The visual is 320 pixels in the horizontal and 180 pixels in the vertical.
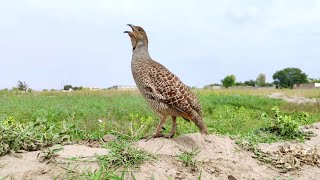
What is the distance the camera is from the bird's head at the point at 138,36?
5422mm

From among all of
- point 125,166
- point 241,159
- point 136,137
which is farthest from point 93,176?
point 241,159

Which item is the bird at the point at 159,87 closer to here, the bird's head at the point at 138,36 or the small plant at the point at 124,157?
the bird's head at the point at 138,36

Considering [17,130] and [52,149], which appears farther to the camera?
[17,130]

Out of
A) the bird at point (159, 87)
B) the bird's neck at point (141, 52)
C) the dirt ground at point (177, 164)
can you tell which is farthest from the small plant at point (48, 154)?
the bird's neck at point (141, 52)

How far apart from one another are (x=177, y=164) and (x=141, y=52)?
149 cm

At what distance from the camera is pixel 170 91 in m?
5.07

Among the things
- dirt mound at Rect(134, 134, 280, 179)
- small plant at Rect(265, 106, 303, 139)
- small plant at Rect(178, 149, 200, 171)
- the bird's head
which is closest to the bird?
the bird's head

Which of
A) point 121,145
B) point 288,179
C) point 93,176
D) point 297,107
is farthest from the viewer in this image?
point 297,107

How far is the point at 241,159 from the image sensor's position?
532 centimetres

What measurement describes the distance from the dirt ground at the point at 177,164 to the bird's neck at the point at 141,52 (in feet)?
3.28

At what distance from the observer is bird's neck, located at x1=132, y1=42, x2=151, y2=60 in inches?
213

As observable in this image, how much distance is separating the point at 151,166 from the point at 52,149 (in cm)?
98

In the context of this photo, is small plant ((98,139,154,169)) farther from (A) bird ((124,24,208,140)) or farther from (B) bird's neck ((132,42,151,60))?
(B) bird's neck ((132,42,151,60))

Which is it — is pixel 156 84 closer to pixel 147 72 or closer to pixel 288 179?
pixel 147 72
